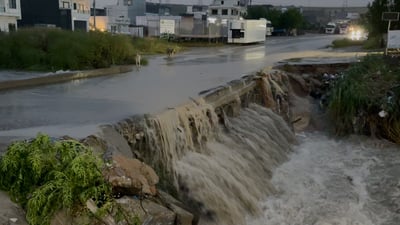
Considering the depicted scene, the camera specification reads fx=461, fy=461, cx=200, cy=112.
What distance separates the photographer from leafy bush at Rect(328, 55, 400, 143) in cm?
1423

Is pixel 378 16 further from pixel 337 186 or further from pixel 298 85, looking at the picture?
pixel 337 186

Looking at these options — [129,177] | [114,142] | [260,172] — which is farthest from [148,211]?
[260,172]

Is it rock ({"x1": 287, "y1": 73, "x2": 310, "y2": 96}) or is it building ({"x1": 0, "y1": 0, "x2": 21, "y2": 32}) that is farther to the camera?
building ({"x1": 0, "y1": 0, "x2": 21, "y2": 32})

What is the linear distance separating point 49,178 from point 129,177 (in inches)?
41.3

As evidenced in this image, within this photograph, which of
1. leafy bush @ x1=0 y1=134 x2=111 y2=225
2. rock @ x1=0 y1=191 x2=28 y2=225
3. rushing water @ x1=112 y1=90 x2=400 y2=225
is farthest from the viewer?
rushing water @ x1=112 y1=90 x2=400 y2=225

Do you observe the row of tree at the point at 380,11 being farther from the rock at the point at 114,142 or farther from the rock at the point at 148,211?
A: the rock at the point at 148,211

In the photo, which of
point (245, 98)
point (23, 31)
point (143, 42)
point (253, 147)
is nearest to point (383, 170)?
point (253, 147)

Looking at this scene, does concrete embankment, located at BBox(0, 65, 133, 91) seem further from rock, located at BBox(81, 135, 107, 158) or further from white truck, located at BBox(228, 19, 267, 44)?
white truck, located at BBox(228, 19, 267, 44)

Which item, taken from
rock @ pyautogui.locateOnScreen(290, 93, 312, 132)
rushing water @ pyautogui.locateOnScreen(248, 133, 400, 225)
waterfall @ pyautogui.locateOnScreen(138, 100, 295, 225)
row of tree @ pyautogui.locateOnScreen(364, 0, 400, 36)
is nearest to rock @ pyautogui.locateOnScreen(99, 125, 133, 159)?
waterfall @ pyautogui.locateOnScreen(138, 100, 295, 225)

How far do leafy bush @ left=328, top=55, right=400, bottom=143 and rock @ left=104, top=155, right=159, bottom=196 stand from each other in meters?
10.2

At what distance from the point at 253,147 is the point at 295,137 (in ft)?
12.8

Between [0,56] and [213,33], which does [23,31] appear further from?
[213,33]

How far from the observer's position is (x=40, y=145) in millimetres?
5496

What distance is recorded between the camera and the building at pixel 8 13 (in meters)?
38.6
